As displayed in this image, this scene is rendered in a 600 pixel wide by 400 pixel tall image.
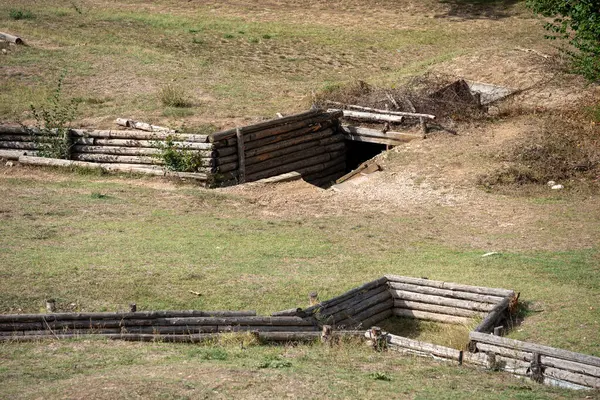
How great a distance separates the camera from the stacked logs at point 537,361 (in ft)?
38.5

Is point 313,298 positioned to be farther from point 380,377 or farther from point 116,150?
point 116,150

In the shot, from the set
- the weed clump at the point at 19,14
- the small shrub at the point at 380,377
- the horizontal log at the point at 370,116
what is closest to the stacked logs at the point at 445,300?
the small shrub at the point at 380,377

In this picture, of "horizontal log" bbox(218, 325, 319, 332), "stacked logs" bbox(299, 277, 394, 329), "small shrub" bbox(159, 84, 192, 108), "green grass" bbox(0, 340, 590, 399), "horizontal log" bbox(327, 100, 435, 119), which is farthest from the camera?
"small shrub" bbox(159, 84, 192, 108)

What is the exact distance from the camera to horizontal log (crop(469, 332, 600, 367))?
1178 cm

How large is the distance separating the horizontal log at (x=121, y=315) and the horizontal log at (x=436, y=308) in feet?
10.0

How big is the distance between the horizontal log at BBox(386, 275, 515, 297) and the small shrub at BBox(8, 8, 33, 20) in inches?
886

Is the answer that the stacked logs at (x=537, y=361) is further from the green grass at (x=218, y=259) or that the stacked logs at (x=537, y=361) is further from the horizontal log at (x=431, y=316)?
the horizontal log at (x=431, y=316)

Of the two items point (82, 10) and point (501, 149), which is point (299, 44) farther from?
point (501, 149)

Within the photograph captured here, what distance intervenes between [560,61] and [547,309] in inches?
578

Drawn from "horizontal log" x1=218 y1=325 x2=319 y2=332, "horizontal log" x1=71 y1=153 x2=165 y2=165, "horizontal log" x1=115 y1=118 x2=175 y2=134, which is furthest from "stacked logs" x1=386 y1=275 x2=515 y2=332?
"horizontal log" x1=115 y1=118 x2=175 y2=134

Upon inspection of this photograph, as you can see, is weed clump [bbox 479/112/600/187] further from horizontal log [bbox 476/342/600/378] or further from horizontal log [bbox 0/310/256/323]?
horizontal log [bbox 0/310/256/323]

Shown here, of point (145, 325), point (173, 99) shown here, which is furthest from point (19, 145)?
point (145, 325)

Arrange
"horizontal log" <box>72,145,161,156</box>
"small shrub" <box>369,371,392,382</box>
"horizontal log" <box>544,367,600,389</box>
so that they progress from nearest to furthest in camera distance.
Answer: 1. "small shrub" <box>369,371,392,382</box>
2. "horizontal log" <box>544,367,600,389</box>
3. "horizontal log" <box>72,145,161,156</box>

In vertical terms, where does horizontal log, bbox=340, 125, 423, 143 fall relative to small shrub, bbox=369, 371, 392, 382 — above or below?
above
